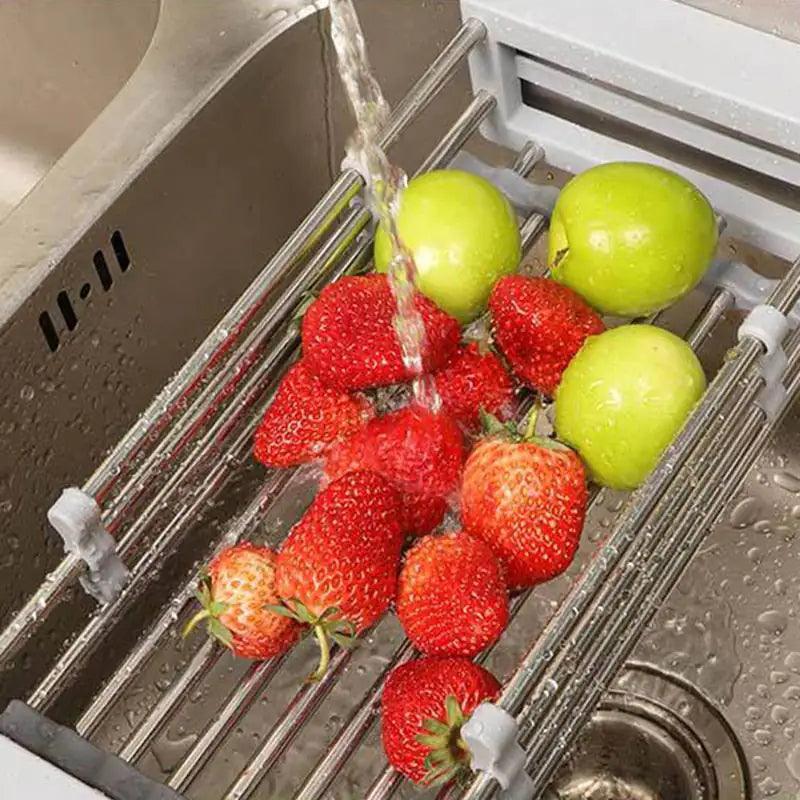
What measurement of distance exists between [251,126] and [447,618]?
1.45 feet

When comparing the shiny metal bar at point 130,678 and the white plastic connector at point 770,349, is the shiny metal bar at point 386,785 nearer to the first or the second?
the shiny metal bar at point 130,678

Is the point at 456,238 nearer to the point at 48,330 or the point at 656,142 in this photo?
the point at 656,142

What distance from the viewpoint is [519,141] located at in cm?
89

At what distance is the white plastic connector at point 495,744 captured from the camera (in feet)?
1.99

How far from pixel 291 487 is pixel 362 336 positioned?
152mm

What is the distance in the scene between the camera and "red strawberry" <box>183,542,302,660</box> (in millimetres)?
732

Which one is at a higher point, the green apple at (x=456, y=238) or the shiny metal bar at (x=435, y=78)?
the shiny metal bar at (x=435, y=78)

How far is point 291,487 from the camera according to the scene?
0.89 meters

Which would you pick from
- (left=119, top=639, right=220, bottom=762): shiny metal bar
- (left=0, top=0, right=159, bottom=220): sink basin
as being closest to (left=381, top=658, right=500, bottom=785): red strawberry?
(left=119, top=639, right=220, bottom=762): shiny metal bar

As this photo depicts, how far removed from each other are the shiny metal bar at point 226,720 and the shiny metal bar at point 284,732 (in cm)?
2

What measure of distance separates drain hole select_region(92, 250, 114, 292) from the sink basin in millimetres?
247

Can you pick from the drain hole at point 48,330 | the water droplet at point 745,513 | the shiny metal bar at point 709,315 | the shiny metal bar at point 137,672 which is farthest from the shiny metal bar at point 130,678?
the water droplet at point 745,513

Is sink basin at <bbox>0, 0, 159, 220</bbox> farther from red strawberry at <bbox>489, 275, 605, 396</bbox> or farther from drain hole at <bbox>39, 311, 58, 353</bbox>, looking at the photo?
red strawberry at <bbox>489, 275, 605, 396</bbox>

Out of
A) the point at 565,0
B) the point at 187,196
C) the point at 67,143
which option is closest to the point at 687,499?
the point at 565,0
